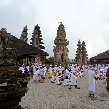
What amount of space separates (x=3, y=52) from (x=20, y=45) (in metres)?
27.4

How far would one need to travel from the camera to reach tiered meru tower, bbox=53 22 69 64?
5844cm

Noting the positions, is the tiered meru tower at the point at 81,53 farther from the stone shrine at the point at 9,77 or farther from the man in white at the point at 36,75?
the stone shrine at the point at 9,77

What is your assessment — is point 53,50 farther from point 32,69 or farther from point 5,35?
point 5,35

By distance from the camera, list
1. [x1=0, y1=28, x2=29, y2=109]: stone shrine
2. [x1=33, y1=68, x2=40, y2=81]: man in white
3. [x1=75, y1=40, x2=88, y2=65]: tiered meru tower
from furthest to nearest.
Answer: [x1=75, y1=40, x2=88, y2=65]: tiered meru tower, [x1=33, y1=68, x2=40, y2=81]: man in white, [x1=0, y1=28, x2=29, y2=109]: stone shrine

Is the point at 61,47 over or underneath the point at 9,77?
over

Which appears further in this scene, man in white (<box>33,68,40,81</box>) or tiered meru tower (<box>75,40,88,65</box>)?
tiered meru tower (<box>75,40,88,65</box>)

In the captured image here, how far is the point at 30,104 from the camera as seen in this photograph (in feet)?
52.7

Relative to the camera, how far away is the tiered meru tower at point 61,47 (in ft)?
192

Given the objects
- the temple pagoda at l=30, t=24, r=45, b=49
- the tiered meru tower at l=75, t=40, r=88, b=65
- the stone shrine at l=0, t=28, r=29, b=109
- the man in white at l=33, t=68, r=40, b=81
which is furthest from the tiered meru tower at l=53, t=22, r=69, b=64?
the stone shrine at l=0, t=28, r=29, b=109

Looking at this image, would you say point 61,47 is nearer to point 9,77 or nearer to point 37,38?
point 37,38

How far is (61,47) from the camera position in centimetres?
5903

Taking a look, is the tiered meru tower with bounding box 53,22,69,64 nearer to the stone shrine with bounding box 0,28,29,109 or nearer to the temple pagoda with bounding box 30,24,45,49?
the temple pagoda with bounding box 30,24,45,49

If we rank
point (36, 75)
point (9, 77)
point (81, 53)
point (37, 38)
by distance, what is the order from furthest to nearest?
point (81, 53) < point (37, 38) < point (36, 75) < point (9, 77)

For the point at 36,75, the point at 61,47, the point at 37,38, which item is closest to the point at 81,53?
the point at 61,47
